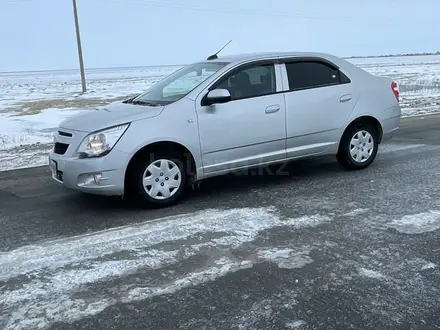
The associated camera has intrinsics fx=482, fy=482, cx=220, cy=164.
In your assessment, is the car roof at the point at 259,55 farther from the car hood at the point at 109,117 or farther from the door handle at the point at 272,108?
the car hood at the point at 109,117

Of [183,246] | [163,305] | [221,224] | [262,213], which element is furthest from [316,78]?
[163,305]

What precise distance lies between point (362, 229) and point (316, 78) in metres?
2.60

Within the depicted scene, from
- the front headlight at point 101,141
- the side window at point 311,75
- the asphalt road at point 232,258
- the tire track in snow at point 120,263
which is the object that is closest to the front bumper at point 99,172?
the front headlight at point 101,141

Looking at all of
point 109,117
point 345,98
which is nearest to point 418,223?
point 345,98

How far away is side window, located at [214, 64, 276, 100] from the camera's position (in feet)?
19.1

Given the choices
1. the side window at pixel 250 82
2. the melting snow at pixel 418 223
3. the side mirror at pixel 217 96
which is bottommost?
the melting snow at pixel 418 223

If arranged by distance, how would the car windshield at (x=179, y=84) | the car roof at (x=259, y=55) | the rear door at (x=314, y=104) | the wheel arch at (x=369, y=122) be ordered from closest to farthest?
1. the car windshield at (x=179, y=84)
2. the car roof at (x=259, y=55)
3. the rear door at (x=314, y=104)
4. the wheel arch at (x=369, y=122)

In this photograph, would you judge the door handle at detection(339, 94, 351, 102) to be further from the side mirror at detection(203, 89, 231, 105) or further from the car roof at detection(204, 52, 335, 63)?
the side mirror at detection(203, 89, 231, 105)

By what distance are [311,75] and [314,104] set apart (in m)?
0.42

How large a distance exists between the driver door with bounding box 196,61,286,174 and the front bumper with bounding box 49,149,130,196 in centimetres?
100

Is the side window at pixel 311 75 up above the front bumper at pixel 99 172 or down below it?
above

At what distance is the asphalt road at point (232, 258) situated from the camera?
314cm

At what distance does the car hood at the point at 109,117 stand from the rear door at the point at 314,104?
1.76m

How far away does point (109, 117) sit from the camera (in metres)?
5.45
